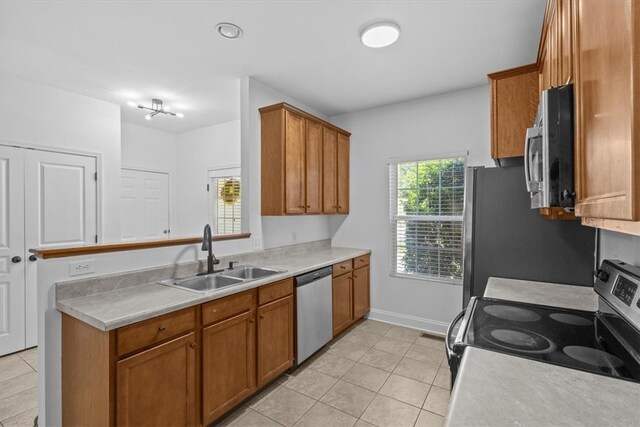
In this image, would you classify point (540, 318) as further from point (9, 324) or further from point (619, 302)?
point (9, 324)

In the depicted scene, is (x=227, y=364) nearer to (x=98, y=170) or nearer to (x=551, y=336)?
(x=551, y=336)

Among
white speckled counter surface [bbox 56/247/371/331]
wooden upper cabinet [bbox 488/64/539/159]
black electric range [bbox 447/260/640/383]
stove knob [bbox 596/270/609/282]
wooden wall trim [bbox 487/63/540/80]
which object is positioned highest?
wooden wall trim [bbox 487/63/540/80]

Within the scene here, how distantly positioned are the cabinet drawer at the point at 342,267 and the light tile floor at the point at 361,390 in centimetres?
72

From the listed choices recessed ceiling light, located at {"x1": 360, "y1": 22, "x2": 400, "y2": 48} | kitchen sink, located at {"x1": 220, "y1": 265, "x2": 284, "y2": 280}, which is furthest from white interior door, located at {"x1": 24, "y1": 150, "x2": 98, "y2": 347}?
recessed ceiling light, located at {"x1": 360, "y1": 22, "x2": 400, "y2": 48}

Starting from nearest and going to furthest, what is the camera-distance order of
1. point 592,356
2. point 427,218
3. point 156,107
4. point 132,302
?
point 592,356
point 132,302
point 427,218
point 156,107

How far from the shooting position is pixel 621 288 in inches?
45.1

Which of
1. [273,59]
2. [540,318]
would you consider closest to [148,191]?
[273,59]

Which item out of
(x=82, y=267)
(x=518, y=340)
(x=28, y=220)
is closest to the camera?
(x=518, y=340)

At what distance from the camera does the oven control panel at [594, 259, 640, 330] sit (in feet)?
3.37

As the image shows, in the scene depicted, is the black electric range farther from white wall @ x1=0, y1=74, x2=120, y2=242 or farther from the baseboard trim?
white wall @ x1=0, y1=74, x2=120, y2=242

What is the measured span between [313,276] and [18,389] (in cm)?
246

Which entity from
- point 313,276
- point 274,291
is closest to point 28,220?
point 274,291

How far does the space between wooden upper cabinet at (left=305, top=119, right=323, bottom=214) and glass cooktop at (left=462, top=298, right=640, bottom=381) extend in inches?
82.2

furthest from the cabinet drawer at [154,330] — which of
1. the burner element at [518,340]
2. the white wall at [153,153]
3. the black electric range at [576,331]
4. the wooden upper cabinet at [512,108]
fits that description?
the white wall at [153,153]
